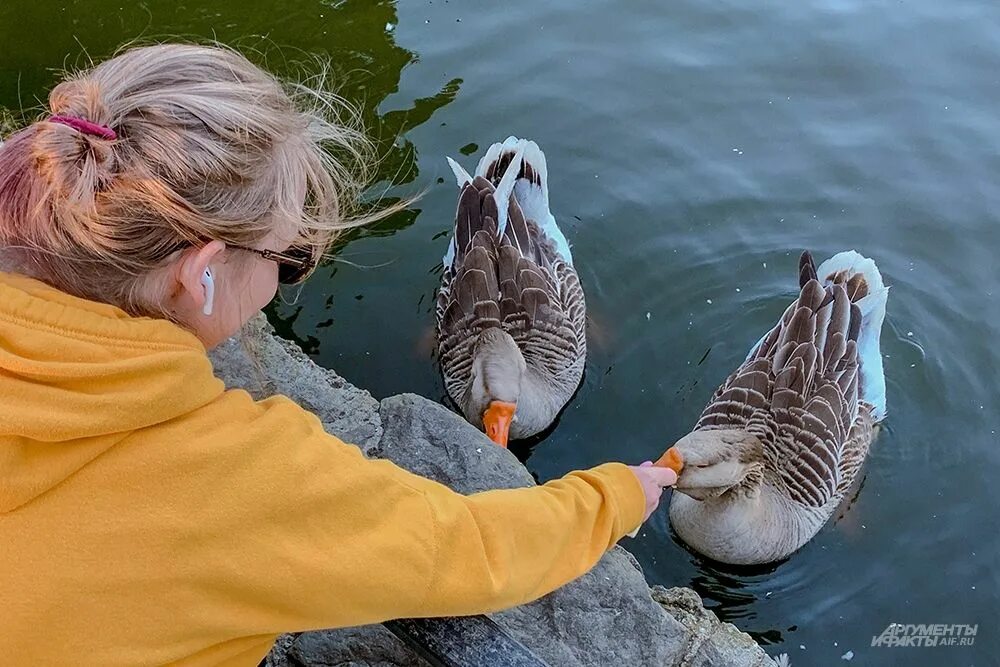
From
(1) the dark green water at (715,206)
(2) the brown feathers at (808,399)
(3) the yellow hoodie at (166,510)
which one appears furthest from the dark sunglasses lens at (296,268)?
(2) the brown feathers at (808,399)

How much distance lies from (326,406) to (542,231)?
199cm

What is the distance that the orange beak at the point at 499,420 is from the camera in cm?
382

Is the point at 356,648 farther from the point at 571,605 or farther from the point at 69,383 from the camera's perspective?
the point at 69,383

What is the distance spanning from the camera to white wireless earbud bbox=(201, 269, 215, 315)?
140cm

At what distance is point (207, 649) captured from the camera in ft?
4.57

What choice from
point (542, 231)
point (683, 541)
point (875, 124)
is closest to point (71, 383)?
point (683, 541)

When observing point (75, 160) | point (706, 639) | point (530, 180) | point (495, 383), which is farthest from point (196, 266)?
point (530, 180)

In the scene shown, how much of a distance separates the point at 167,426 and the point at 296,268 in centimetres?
48

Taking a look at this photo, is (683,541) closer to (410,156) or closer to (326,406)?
(326,406)

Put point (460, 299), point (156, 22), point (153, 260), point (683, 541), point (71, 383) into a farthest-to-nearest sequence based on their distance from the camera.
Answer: point (156, 22) → point (460, 299) → point (683, 541) → point (153, 260) → point (71, 383)

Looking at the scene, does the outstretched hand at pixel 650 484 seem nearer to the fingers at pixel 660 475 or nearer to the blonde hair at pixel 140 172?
the fingers at pixel 660 475

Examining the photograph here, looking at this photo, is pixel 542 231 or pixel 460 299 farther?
pixel 542 231

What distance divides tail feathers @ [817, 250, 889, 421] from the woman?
10.9ft

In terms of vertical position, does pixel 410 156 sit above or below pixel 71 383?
below
